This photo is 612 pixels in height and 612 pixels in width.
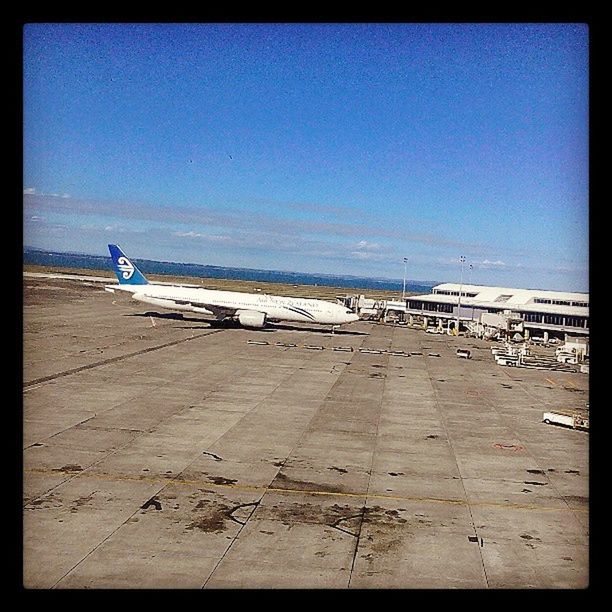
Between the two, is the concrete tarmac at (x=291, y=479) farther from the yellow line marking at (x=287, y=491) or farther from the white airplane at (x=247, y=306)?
the white airplane at (x=247, y=306)

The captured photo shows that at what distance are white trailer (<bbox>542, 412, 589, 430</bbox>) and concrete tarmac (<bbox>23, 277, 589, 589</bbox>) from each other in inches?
13.7

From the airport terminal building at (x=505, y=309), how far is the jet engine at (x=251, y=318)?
16419 mm

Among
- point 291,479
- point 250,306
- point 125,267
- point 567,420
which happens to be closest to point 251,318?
point 250,306

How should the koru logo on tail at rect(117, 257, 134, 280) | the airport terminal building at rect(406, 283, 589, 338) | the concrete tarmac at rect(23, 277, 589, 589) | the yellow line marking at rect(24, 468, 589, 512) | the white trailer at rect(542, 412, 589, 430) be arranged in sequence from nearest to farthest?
the concrete tarmac at rect(23, 277, 589, 589) → the yellow line marking at rect(24, 468, 589, 512) → the white trailer at rect(542, 412, 589, 430) → the koru logo on tail at rect(117, 257, 134, 280) → the airport terminal building at rect(406, 283, 589, 338)

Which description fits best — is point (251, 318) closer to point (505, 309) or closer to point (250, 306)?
point (250, 306)

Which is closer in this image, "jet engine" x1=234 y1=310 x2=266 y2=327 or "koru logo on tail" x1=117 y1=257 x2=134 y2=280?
"jet engine" x1=234 y1=310 x2=266 y2=327

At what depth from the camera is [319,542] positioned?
26.3 feet

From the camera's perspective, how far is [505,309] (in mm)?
48375

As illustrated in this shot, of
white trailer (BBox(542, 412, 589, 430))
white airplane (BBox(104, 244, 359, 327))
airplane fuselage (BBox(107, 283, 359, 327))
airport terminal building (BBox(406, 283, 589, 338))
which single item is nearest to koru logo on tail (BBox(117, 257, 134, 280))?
white airplane (BBox(104, 244, 359, 327))

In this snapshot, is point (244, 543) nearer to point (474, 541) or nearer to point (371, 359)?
point (474, 541)

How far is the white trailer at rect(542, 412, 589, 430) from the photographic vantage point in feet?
51.6

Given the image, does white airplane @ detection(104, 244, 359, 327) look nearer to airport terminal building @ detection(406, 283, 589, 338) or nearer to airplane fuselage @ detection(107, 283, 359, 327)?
airplane fuselage @ detection(107, 283, 359, 327)
